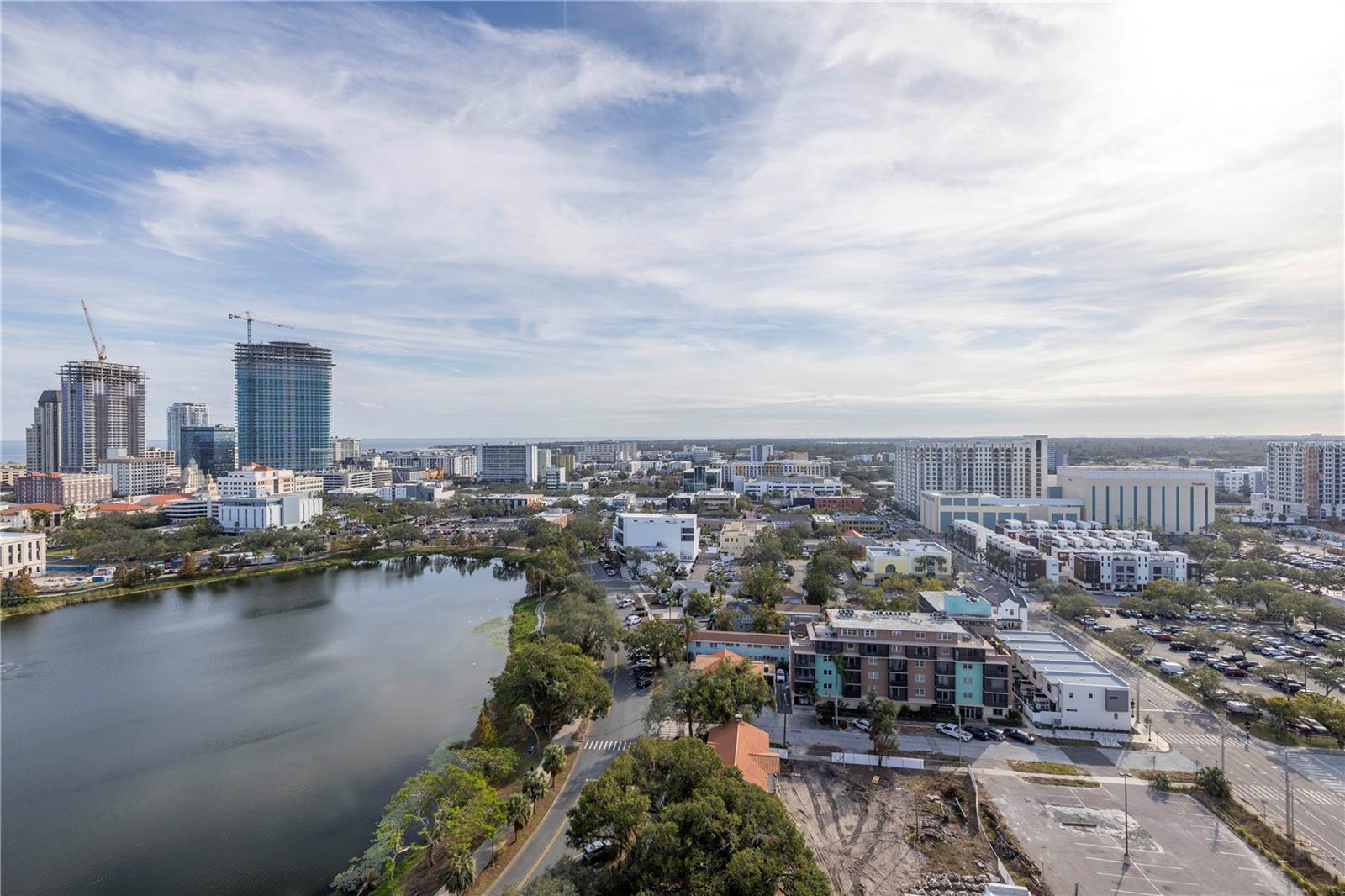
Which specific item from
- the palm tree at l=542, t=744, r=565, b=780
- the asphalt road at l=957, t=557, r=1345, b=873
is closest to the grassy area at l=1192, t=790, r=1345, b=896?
the asphalt road at l=957, t=557, r=1345, b=873

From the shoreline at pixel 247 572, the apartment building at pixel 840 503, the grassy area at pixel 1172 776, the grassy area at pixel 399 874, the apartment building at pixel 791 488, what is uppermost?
the apartment building at pixel 791 488

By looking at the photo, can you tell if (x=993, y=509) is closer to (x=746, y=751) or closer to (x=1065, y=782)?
(x=1065, y=782)

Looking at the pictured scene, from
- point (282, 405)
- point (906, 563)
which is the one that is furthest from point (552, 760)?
point (282, 405)

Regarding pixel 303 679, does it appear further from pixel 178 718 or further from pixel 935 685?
pixel 935 685

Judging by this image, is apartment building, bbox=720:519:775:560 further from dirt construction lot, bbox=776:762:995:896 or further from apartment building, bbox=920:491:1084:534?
dirt construction lot, bbox=776:762:995:896

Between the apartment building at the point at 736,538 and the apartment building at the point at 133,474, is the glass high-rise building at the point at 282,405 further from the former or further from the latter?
the apartment building at the point at 736,538

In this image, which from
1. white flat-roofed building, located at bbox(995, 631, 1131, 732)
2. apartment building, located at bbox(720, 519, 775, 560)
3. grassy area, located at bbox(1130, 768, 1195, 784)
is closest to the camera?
grassy area, located at bbox(1130, 768, 1195, 784)

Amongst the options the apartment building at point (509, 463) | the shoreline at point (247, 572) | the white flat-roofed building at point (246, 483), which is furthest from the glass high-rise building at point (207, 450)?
the shoreline at point (247, 572)
